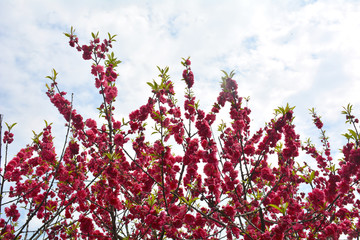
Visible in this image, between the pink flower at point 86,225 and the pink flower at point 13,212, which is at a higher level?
the pink flower at point 13,212

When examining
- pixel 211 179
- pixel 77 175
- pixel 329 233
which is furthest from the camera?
pixel 77 175

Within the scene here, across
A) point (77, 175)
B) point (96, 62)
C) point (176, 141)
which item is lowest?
point (77, 175)

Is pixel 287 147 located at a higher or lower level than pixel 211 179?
higher

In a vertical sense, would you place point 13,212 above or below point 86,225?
above

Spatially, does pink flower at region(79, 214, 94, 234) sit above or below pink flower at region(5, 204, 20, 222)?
below

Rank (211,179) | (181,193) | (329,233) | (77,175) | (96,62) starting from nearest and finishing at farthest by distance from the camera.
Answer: (211,179), (329,233), (77,175), (181,193), (96,62)

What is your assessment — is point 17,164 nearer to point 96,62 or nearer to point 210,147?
point 96,62

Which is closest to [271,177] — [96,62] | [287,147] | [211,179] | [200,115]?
[287,147]

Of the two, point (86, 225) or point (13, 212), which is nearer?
point (86, 225)

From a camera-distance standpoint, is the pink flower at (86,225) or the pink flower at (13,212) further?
the pink flower at (13,212)

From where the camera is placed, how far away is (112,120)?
612 centimetres

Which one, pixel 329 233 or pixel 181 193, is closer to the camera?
pixel 329 233

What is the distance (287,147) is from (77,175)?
14.4ft

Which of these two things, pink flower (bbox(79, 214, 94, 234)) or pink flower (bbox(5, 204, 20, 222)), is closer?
pink flower (bbox(79, 214, 94, 234))
